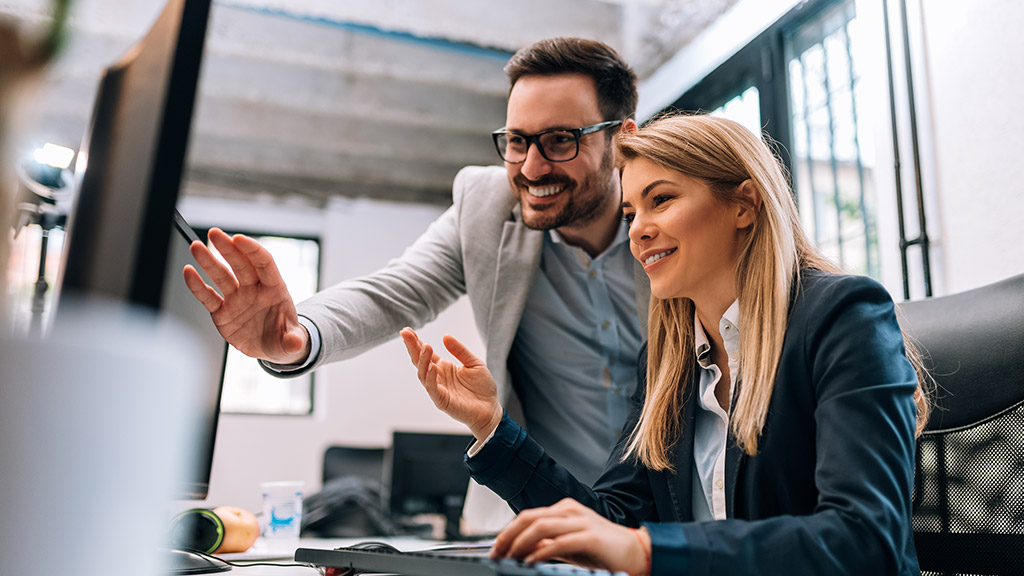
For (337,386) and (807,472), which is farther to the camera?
(337,386)

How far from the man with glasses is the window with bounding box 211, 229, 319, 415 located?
210 inches

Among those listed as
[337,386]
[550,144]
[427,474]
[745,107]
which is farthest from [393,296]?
[337,386]

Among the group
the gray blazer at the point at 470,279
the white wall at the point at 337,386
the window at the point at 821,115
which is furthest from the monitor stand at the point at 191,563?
the white wall at the point at 337,386

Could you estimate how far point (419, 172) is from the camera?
6.84 metres

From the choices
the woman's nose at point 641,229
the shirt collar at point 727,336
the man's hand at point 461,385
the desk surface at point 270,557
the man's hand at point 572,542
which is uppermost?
the woman's nose at point 641,229

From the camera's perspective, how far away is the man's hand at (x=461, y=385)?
44.0 inches

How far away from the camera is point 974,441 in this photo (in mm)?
1093

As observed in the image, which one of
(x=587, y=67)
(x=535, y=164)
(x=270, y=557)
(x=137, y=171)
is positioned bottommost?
(x=270, y=557)

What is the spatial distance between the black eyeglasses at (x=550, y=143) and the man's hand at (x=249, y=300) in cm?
65

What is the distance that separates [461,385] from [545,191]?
720 millimetres

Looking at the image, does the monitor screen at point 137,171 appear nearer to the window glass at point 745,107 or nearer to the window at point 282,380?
the window glass at point 745,107

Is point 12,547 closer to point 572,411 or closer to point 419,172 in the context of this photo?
point 572,411

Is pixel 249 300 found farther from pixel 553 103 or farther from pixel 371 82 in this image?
pixel 371 82

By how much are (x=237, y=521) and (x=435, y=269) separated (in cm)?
69
